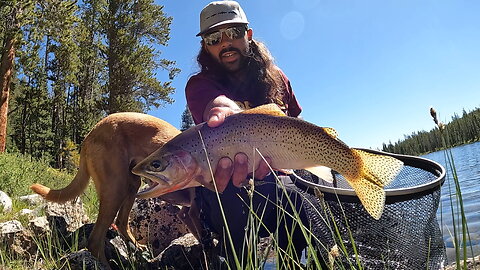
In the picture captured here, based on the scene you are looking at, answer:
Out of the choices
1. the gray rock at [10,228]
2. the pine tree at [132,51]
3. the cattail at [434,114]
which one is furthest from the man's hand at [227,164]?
the pine tree at [132,51]

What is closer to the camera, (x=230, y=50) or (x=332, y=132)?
(x=332, y=132)

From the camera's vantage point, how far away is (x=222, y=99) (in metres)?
2.99

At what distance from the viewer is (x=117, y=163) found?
4.15 m

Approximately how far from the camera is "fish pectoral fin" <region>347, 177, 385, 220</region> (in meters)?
2.07

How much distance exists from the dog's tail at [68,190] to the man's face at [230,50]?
6.16 feet

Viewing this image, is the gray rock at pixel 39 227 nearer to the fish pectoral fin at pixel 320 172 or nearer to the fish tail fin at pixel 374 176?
the fish pectoral fin at pixel 320 172

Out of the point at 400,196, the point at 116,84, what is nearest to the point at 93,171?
the point at 400,196

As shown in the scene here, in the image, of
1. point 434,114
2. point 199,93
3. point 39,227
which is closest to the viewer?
point 434,114

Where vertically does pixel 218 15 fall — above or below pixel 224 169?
above

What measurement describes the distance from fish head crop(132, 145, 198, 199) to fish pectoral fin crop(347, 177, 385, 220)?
0.99 meters

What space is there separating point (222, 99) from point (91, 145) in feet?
6.50

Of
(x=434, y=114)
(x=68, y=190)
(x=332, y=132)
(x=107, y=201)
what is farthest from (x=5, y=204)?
(x=434, y=114)

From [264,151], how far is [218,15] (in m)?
1.72

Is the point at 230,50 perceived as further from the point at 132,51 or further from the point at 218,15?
the point at 132,51
